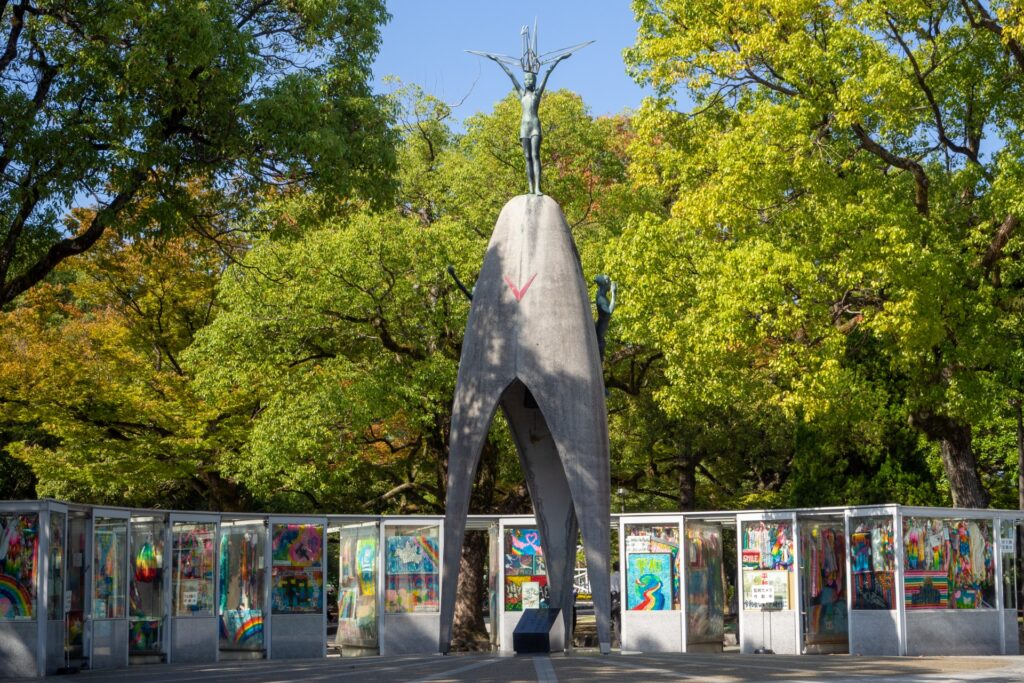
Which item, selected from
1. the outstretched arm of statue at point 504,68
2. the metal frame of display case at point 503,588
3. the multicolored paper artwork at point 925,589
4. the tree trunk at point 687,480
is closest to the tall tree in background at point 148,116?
the outstretched arm of statue at point 504,68

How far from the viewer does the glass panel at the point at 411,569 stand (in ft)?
71.2

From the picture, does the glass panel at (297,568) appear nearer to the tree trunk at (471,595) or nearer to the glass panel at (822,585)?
the tree trunk at (471,595)

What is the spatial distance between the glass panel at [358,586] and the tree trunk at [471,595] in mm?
4427

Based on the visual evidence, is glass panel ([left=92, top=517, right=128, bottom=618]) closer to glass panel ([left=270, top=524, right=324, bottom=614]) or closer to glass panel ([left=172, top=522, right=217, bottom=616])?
glass panel ([left=172, top=522, right=217, bottom=616])

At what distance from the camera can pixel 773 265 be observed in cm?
2120

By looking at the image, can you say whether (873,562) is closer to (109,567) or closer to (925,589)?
(925,589)

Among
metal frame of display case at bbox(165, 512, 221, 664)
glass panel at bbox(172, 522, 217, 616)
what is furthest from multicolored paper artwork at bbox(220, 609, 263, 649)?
glass panel at bbox(172, 522, 217, 616)

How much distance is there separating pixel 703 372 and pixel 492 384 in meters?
7.58

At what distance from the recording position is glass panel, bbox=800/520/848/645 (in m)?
20.0

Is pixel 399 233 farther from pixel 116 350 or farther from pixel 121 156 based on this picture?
pixel 121 156

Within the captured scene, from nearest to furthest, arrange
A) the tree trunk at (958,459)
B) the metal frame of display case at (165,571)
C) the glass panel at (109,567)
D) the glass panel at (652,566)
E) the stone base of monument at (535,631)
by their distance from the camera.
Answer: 1. the stone base of monument at (535,631)
2. the glass panel at (109,567)
3. the metal frame of display case at (165,571)
4. the glass panel at (652,566)
5. the tree trunk at (958,459)

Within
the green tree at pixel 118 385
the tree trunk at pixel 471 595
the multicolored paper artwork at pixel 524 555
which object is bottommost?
the tree trunk at pixel 471 595

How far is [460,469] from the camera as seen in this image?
16.5 m

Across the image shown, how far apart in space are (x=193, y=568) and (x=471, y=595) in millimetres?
8070
